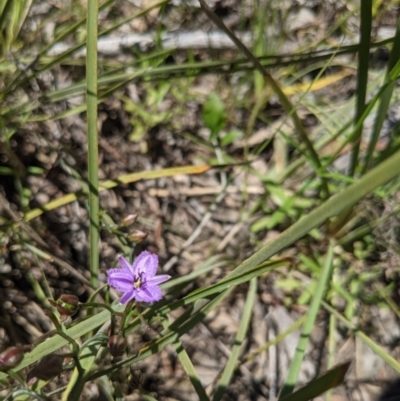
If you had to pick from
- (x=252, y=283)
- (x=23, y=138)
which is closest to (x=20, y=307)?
(x=23, y=138)

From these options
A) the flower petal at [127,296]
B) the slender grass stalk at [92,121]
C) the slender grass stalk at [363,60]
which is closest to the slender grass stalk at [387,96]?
the slender grass stalk at [363,60]

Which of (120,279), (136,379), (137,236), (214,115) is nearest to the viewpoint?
(120,279)

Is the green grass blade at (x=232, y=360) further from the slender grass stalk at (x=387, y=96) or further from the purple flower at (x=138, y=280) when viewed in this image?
the slender grass stalk at (x=387, y=96)

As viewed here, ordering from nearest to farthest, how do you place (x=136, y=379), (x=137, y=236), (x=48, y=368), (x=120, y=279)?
1. (x=48, y=368)
2. (x=120, y=279)
3. (x=137, y=236)
4. (x=136, y=379)

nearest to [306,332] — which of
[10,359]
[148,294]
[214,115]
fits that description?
[148,294]

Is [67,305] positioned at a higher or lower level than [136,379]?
higher

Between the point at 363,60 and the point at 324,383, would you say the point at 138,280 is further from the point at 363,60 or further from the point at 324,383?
the point at 363,60

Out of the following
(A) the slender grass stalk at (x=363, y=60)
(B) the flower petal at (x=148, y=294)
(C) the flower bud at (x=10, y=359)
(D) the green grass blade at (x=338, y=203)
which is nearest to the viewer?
(D) the green grass blade at (x=338, y=203)

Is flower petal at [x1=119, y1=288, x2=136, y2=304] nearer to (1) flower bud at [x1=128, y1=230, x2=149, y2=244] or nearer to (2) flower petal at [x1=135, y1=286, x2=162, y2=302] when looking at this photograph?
(2) flower petal at [x1=135, y1=286, x2=162, y2=302]
